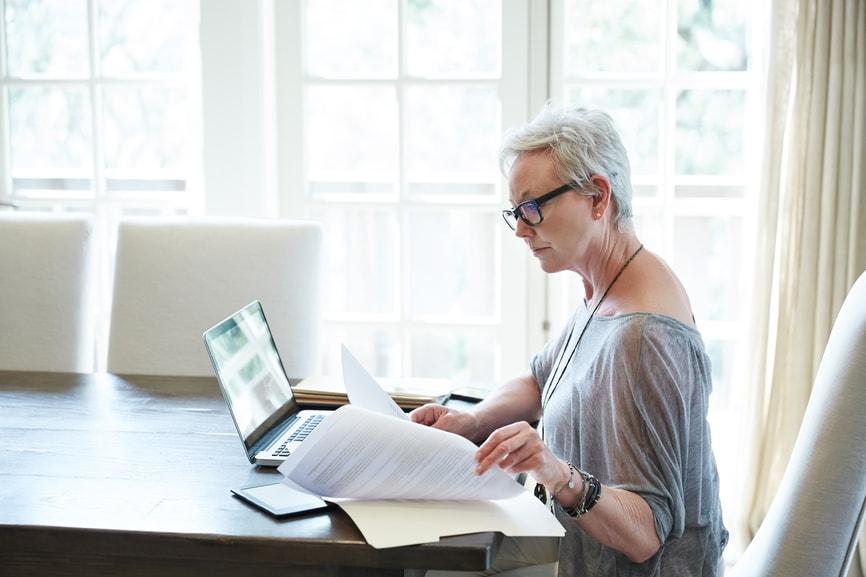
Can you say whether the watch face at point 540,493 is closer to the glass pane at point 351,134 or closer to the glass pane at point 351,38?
the glass pane at point 351,134

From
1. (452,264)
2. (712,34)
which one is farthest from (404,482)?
(712,34)

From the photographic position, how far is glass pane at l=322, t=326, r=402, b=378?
10.1 feet

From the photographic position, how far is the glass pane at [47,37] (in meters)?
3.09

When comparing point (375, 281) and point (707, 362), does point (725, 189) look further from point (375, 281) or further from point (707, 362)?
point (707, 362)

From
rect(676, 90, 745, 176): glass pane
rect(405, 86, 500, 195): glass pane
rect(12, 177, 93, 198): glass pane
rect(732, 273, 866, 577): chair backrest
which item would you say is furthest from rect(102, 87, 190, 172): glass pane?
rect(732, 273, 866, 577): chair backrest

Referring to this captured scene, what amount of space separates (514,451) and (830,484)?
14.9 inches

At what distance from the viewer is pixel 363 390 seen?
167 cm

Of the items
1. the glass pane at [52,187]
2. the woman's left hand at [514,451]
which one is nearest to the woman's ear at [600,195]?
the woman's left hand at [514,451]

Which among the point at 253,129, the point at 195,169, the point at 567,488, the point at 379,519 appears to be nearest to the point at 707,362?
the point at 567,488

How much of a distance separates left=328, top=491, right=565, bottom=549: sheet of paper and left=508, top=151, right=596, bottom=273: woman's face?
0.42 metres

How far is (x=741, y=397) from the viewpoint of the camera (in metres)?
2.77

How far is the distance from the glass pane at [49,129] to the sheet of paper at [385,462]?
2122 mm

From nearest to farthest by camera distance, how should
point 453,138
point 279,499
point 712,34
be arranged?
point 279,499 → point 712,34 → point 453,138

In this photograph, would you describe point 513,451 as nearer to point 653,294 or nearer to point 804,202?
point 653,294
